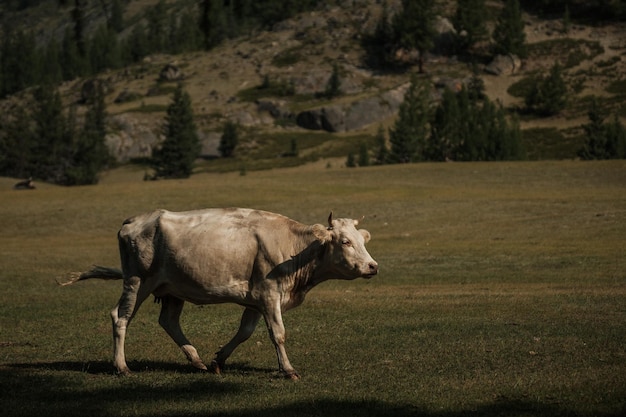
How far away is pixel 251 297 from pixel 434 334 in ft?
17.4

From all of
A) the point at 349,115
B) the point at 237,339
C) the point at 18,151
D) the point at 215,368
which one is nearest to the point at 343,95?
the point at 349,115

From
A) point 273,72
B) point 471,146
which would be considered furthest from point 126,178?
point 273,72

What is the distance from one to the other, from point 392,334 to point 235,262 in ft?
17.2

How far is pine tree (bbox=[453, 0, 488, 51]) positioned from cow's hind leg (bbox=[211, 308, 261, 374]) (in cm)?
18746

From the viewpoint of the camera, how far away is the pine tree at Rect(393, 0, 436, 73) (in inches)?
7510

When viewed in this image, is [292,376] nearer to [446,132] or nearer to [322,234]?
[322,234]

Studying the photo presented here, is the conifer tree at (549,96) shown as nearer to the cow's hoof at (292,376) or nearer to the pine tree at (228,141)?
the pine tree at (228,141)

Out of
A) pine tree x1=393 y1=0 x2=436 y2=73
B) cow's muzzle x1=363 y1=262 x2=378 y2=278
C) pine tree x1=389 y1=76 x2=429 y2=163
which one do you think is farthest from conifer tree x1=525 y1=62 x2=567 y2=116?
cow's muzzle x1=363 y1=262 x2=378 y2=278

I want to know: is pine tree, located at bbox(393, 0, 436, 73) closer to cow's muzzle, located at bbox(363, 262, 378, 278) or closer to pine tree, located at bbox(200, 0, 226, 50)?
cow's muzzle, located at bbox(363, 262, 378, 278)

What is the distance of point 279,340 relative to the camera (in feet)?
46.7

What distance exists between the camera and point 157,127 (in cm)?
16125

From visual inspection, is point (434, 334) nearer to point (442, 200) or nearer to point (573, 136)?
point (442, 200)

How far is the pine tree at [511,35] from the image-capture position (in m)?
185

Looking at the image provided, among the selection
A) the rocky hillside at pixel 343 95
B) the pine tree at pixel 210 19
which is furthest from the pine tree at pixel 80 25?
the rocky hillside at pixel 343 95
